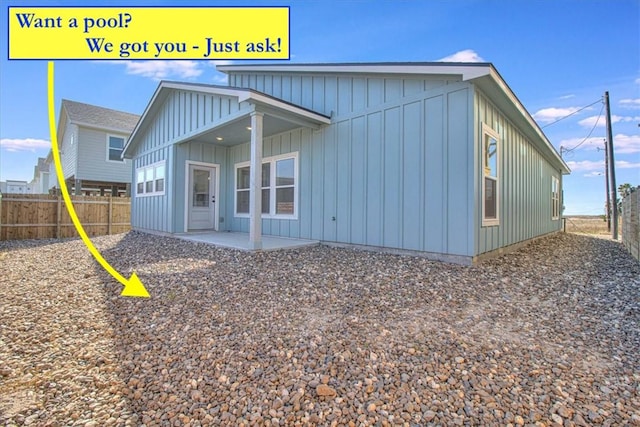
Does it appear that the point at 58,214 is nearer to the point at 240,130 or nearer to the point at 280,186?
the point at 240,130

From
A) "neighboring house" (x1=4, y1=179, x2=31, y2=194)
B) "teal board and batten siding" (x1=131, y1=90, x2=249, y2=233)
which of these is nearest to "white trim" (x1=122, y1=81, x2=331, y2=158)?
"teal board and batten siding" (x1=131, y1=90, x2=249, y2=233)

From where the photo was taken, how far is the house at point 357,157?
4.93 metres

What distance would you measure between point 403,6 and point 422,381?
6.44 meters

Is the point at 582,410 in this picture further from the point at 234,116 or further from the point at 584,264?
the point at 234,116

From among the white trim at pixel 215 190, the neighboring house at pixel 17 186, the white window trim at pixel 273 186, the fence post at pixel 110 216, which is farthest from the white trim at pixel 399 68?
the neighboring house at pixel 17 186

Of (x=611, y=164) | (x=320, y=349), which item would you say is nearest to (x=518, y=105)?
(x=320, y=349)

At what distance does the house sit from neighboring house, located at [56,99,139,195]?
638cm

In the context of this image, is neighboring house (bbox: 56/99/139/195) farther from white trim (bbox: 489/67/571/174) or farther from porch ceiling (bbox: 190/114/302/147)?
white trim (bbox: 489/67/571/174)

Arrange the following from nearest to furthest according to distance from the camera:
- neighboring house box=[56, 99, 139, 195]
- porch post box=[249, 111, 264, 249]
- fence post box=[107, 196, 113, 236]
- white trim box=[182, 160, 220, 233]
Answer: porch post box=[249, 111, 264, 249] < white trim box=[182, 160, 220, 233] < fence post box=[107, 196, 113, 236] < neighboring house box=[56, 99, 139, 195]

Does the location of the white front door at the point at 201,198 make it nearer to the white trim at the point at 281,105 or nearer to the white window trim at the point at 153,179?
the white window trim at the point at 153,179

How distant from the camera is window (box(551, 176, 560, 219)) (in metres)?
11.9

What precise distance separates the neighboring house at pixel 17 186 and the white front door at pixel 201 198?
36.3m

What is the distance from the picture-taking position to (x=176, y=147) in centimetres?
868

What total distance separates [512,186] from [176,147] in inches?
337
